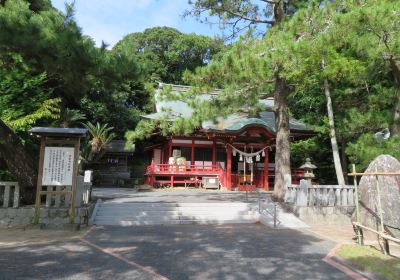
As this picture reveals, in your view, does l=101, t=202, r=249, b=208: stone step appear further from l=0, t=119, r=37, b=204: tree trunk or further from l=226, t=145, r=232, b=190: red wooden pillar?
l=226, t=145, r=232, b=190: red wooden pillar

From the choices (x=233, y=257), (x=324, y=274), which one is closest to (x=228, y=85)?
(x=233, y=257)

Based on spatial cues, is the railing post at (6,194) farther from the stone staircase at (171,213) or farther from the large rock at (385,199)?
the large rock at (385,199)

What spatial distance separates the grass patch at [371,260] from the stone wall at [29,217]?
5.93m

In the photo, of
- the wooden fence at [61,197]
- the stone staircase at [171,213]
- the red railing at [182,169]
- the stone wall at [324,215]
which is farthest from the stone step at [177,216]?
the red railing at [182,169]

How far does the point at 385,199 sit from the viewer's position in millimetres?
7602

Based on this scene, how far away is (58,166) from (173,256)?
3.97 metres

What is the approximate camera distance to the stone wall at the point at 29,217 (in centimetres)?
826

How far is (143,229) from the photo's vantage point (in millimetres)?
8547

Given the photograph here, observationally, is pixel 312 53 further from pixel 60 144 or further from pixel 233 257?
pixel 60 144

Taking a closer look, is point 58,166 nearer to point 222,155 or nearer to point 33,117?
point 33,117

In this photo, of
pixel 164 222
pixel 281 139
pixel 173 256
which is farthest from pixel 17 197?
pixel 281 139

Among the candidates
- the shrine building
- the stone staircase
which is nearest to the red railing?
the shrine building

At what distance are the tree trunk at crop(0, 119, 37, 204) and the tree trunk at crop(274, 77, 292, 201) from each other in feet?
25.2

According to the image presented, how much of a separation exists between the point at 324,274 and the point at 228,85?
599cm
